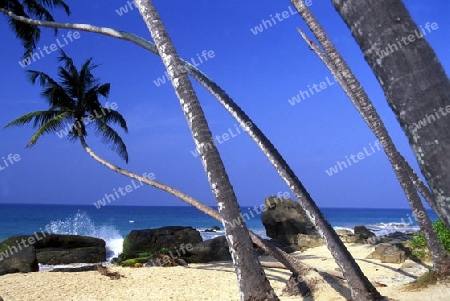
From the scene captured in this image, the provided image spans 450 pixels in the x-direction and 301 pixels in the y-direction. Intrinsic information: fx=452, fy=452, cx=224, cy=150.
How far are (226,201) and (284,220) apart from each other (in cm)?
2080

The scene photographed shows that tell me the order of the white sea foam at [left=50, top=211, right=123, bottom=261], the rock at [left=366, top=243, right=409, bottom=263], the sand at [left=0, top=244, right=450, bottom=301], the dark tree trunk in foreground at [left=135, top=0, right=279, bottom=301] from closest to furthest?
1. the dark tree trunk in foreground at [left=135, top=0, right=279, bottom=301]
2. the sand at [left=0, top=244, right=450, bottom=301]
3. the rock at [left=366, top=243, right=409, bottom=263]
4. the white sea foam at [left=50, top=211, right=123, bottom=261]

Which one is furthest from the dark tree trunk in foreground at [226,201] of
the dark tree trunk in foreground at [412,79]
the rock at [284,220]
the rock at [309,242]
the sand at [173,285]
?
the rock at [284,220]

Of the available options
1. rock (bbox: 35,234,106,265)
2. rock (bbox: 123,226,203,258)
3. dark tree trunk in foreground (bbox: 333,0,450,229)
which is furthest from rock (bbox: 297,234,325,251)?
dark tree trunk in foreground (bbox: 333,0,450,229)

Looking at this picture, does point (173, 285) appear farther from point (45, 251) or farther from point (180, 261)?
point (45, 251)

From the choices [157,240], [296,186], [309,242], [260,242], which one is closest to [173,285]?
→ [260,242]

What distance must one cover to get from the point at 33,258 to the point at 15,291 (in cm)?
536

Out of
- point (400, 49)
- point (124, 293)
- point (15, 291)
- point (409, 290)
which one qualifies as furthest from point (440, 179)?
point (15, 291)

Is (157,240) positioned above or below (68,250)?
below

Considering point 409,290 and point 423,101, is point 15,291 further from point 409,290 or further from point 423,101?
point 423,101

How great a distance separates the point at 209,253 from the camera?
19.2m

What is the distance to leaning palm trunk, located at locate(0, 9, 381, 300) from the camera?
8750mm

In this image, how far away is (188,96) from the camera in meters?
7.66

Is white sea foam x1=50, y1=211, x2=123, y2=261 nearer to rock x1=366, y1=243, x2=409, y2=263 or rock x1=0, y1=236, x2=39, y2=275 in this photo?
rock x1=0, y1=236, x2=39, y2=275

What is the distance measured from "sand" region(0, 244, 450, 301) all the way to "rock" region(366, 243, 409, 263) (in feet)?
1.11
